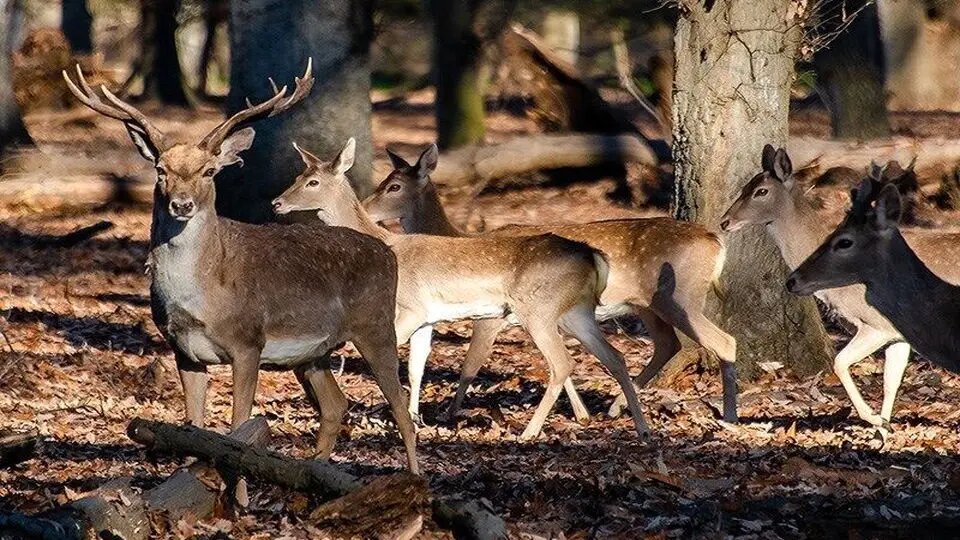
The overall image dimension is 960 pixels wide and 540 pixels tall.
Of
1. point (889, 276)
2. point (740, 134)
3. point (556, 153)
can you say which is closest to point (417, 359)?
point (740, 134)

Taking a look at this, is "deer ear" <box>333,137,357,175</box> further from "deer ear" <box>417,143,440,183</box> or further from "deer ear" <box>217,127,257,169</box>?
"deer ear" <box>217,127,257,169</box>

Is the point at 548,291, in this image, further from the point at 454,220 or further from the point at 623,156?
the point at 623,156

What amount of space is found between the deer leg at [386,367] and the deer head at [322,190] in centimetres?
352

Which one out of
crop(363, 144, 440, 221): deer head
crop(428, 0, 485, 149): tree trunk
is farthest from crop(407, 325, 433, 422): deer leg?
crop(428, 0, 485, 149): tree trunk

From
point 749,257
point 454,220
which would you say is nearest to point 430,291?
point 749,257

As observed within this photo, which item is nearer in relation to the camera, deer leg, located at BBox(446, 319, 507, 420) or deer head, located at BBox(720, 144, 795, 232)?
deer leg, located at BBox(446, 319, 507, 420)

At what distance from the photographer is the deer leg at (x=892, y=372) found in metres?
10.4

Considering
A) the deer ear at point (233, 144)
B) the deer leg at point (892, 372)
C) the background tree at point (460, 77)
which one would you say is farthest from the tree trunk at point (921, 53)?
the deer ear at point (233, 144)

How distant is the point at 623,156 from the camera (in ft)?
59.2

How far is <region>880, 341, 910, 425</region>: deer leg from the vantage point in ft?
34.1

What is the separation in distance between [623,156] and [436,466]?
32.1 ft

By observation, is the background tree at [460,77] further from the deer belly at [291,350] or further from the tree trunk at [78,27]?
the tree trunk at [78,27]

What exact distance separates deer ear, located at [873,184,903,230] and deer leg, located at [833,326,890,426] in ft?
3.78

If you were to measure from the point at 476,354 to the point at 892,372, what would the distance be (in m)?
2.51
